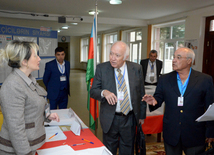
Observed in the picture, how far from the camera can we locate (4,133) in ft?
4.11

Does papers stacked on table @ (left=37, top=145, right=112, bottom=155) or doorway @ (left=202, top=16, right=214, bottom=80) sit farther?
doorway @ (left=202, top=16, right=214, bottom=80)

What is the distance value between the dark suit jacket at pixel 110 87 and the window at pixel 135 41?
29.0 feet

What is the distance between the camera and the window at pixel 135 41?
35.3 ft

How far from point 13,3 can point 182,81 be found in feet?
19.8

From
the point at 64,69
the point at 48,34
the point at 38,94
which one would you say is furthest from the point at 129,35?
the point at 38,94

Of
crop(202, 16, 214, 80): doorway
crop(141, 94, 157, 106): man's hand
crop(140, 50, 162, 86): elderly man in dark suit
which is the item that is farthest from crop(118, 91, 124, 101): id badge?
crop(202, 16, 214, 80): doorway

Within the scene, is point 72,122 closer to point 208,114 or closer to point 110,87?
point 110,87

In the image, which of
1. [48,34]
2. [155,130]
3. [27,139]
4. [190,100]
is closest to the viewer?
[27,139]

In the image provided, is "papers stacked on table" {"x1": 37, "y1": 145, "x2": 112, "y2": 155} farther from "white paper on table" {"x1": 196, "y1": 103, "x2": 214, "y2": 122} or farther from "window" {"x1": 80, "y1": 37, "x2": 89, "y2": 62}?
"window" {"x1": 80, "y1": 37, "x2": 89, "y2": 62}

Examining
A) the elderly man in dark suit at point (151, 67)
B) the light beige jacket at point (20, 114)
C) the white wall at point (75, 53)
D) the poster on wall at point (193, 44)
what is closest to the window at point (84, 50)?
the white wall at point (75, 53)

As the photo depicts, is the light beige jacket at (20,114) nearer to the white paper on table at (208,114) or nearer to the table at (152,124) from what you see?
the white paper on table at (208,114)

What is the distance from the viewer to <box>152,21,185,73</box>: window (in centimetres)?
794

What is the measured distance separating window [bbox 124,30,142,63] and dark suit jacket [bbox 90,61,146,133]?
884cm

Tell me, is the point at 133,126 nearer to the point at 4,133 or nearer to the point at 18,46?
the point at 4,133
